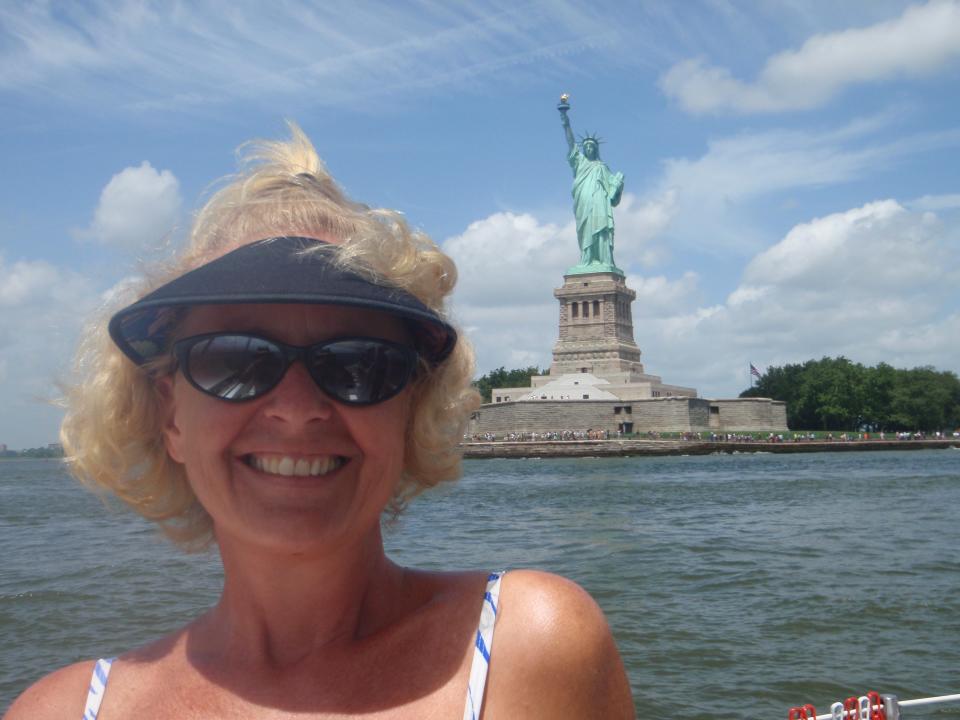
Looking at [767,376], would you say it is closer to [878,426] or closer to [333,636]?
[878,426]

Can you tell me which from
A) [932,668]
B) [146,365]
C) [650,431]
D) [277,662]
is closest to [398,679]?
[277,662]

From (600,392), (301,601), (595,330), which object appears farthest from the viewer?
(595,330)

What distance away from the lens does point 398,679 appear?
5.04ft

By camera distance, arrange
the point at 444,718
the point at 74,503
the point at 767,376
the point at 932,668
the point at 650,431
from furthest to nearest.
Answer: the point at 767,376
the point at 650,431
the point at 74,503
the point at 932,668
the point at 444,718

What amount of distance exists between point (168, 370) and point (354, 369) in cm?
37

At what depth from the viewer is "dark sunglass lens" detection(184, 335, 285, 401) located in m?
1.53

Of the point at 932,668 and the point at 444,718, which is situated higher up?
the point at 444,718

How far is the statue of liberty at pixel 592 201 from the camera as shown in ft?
172

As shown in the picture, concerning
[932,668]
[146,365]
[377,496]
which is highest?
[146,365]

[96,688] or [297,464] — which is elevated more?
[297,464]

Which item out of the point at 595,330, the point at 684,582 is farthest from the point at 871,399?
the point at 684,582

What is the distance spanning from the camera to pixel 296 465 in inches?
60.6

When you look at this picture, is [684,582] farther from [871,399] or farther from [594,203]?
[871,399]

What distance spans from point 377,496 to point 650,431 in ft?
159
